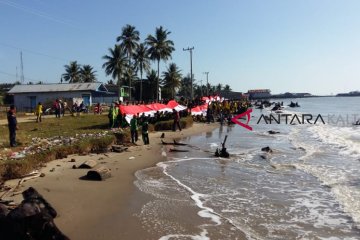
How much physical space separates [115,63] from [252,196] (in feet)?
197

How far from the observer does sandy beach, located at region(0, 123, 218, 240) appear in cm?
809

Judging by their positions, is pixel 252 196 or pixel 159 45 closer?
pixel 252 196

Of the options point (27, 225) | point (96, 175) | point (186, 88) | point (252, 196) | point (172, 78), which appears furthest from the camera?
point (186, 88)

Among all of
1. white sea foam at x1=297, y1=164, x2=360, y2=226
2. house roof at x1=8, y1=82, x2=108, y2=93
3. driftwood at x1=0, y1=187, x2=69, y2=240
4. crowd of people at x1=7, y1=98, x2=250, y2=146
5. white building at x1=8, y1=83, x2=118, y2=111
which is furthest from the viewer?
house roof at x1=8, y1=82, x2=108, y2=93


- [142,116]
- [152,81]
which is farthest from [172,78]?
[142,116]

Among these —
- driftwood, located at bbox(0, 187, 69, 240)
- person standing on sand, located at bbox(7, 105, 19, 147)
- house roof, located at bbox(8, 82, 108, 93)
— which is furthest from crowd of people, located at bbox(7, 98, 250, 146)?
driftwood, located at bbox(0, 187, 69, 240)

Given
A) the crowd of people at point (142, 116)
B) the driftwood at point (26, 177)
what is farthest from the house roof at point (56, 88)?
the driftwood at point (26, 177)

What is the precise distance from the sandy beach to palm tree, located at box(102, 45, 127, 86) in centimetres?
5361

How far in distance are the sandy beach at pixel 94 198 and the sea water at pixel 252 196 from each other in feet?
1.39

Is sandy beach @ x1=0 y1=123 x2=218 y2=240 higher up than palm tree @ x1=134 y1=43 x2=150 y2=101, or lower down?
lower down

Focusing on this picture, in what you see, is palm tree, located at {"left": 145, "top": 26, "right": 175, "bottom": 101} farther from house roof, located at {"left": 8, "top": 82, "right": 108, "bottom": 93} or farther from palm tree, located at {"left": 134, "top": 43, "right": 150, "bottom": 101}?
house roof, located at {"left": 8, "top": 82, "right": 108, "bottom": 93}

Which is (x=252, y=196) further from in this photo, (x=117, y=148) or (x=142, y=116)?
(x=142, y=116)

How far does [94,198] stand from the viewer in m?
10.3

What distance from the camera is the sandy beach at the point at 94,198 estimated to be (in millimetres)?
8094
